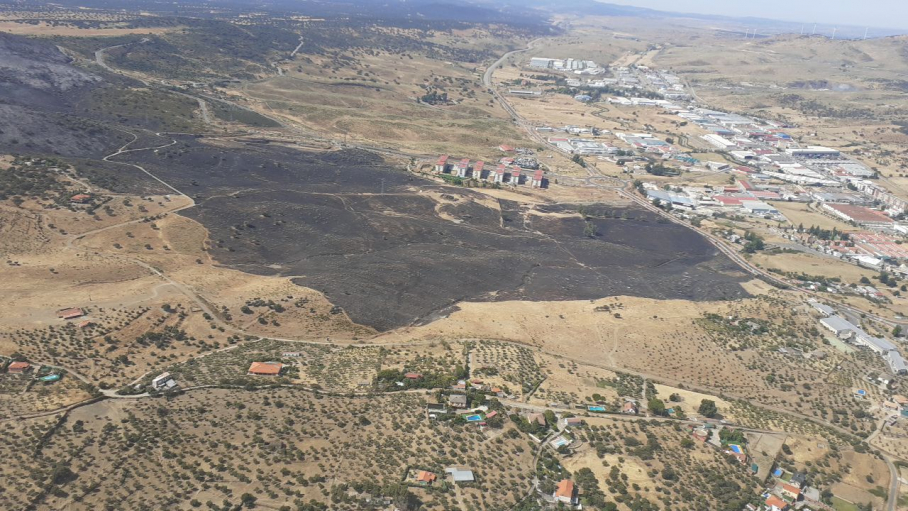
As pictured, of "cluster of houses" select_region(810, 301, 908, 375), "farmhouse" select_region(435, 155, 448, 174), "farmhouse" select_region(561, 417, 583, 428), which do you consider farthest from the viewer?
"farmhouse" select_region(435, 155, 448, 174)

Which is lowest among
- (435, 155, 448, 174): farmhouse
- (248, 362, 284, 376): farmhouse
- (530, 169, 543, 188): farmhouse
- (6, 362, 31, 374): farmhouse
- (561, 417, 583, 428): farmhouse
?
(561, 417, 583, 428): farmhouse

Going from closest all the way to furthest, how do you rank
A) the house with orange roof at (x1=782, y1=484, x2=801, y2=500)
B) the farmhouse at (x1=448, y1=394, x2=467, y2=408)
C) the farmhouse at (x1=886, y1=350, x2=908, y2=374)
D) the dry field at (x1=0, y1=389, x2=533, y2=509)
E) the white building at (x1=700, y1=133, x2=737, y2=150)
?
1. the dry field at (x1=0, y1=389, x2=533, y2=509)
2. the house with orange roof at (x1=782, y1=484, x2=801, y2=500)
3. the farmhouse at (x1=448, y1=394, x2=467, y2=408)
4. the farmhouse at (x1=886, y1=350, x2=908, y2=374)
5. the white building at (x1=700, y1=133, x2=737, y2=150)

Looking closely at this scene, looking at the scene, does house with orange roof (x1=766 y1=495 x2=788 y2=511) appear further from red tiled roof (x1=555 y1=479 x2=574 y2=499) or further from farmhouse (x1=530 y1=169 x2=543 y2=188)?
farmhouse (x1=530 y1=169 x2=543 y2=188)

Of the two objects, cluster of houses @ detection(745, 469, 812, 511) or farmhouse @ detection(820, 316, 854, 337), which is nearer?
cluster of houses @ detection(745, 469, 812, 511)

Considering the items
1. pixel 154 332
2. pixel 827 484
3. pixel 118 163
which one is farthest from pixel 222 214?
pixel 827 484

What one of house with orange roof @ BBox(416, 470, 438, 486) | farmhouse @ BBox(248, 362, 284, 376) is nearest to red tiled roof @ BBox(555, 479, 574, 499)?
house with orange roof @ BBox(416, 470, 438, 486)

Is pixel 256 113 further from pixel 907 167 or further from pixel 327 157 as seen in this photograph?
pixel 907 167
